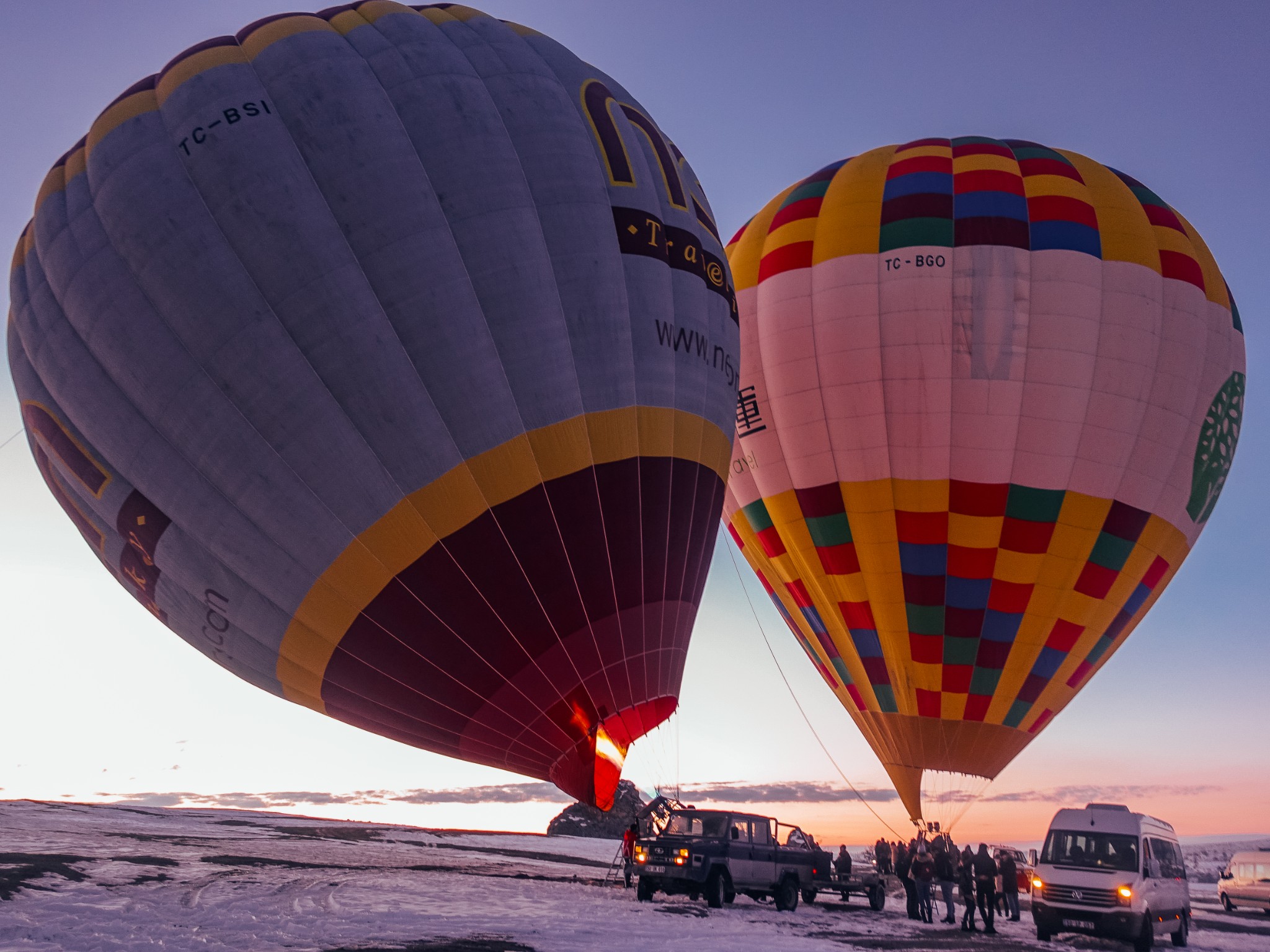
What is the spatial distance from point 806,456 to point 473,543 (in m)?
10.7

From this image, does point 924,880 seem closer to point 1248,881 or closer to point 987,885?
point 987,885

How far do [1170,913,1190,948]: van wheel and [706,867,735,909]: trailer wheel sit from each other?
641cm

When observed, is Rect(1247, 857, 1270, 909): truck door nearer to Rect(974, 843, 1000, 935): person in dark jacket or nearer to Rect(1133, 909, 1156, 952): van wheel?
Rect(974, 843, 1000, 935): person in dark jacket

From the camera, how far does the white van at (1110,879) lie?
12820 mm

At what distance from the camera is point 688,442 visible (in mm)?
13672

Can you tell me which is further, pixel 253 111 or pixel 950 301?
pixel 950 301

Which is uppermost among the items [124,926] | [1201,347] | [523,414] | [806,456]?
[1201,347]

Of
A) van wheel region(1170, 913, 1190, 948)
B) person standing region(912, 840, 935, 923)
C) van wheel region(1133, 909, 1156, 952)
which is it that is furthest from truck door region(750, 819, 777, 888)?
van wheel region(1170, 913, 1190, 948)

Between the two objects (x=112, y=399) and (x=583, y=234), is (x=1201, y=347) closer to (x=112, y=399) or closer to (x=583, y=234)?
(x=583, y=234)

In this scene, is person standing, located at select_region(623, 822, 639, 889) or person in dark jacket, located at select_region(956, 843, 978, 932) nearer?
person in dark jacket, located at select_region(956, 843, 978, 932)

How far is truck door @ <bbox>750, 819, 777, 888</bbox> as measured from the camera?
1477 cm

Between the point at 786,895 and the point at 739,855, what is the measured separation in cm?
141

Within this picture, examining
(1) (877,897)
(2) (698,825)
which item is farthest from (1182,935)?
(2) (698,825)

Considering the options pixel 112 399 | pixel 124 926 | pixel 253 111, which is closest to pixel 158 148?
pixel 253 111
